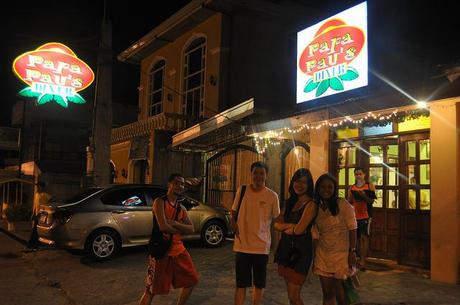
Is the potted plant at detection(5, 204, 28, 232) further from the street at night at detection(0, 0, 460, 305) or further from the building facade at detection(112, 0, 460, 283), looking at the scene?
the building facade at detection(112, 0, 460, 283)

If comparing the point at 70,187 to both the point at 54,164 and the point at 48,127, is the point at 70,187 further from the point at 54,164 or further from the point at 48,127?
the point at 48,127

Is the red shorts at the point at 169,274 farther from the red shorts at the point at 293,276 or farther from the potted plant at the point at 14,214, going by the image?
the potted plant at the point at 14,214

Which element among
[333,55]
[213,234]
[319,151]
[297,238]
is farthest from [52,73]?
[297,238]

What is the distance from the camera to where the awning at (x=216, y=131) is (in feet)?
37.8

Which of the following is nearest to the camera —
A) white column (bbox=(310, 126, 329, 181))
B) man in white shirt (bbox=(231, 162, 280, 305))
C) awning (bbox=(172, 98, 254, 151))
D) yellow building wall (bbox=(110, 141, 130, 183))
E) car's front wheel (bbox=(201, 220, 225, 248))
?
man in white shirt (bbox=(231, 162, 280, 305))

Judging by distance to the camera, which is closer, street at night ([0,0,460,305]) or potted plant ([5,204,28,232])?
street at night ([0,0,460,305])

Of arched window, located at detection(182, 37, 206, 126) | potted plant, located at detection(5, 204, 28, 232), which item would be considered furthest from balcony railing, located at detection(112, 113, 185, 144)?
potted plant, located at detection(5, 204, 28, 232)

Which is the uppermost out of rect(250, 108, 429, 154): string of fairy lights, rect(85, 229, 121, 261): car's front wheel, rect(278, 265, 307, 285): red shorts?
rect(250, 108, 429, 154): string of fairy lights

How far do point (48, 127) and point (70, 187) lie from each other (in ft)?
31.1

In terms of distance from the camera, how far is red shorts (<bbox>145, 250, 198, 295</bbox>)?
5.18 m

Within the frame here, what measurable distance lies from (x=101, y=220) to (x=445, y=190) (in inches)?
251

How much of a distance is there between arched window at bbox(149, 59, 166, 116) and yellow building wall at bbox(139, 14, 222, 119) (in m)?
0.22

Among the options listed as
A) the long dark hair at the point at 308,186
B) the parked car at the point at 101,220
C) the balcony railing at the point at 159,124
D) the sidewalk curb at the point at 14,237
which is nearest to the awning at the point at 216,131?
the balcony railing at the point at 159,124

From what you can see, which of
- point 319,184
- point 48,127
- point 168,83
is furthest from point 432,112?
point 48,127
